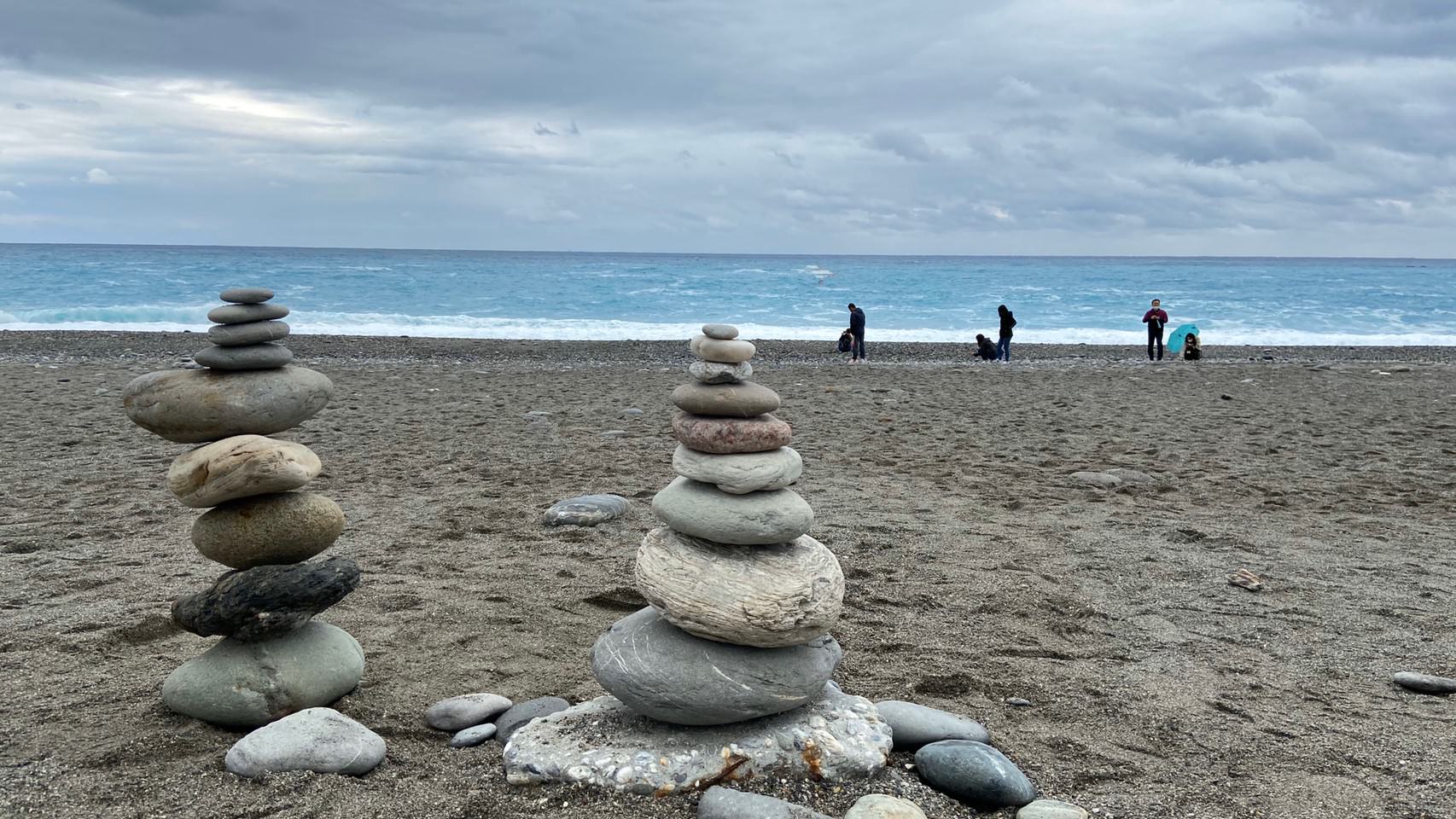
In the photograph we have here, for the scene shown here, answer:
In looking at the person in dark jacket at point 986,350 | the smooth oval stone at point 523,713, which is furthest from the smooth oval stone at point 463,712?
the person in dark jacket at point 986,350

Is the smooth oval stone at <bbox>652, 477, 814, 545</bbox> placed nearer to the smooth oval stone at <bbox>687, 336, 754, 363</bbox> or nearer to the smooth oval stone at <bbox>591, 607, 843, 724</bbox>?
the smooth oval stone at <bbox>591, 607, 843, 724</bbox>

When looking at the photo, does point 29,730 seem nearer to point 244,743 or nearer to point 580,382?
point 244,743

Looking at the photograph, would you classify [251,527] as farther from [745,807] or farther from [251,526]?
[745,807]

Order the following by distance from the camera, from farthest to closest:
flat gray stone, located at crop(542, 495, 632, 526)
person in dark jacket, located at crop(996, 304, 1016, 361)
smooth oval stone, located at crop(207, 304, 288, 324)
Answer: person in dark jacket, located at crop(996, 304, 1016, 361) < flat gray stone, located at crop(542, 495, 632, 526) < smooth oval stone, located at crop(207, 304, 288, 324)

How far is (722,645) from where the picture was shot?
15.2ft

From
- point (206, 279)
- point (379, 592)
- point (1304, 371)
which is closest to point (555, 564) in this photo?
point (379, 592)

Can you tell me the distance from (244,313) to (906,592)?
4.48m

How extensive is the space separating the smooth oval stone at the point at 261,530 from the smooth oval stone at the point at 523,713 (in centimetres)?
139

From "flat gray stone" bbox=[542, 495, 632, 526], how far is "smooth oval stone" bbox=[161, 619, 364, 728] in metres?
3.49

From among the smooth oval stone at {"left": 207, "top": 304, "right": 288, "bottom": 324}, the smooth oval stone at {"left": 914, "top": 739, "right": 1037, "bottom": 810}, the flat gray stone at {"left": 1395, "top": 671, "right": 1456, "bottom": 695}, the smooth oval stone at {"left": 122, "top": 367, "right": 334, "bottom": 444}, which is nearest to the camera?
the smooth oval stone at {"left": 914, "top": 739, "right": 1037, "bottom": 810}

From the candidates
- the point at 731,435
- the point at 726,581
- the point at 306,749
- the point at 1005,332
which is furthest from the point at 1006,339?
the point at 306,749

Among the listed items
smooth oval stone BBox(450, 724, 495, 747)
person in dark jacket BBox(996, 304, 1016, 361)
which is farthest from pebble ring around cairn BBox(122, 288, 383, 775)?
person in dark jacket BBox(996, 304, 1016, 361)

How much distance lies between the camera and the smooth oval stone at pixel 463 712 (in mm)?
4863

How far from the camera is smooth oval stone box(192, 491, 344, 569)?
16.7ft
